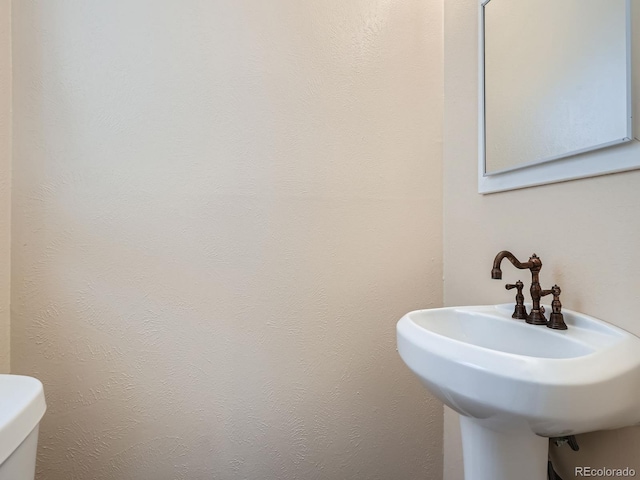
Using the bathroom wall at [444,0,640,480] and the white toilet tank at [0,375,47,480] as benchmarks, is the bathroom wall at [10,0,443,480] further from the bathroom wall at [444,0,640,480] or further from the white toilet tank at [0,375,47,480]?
the white toilet tank at [0,375,47,480]

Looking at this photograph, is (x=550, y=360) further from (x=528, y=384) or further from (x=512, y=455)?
(x=512, y=455)

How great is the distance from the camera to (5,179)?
0.94m

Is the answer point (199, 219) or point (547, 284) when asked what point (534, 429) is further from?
point (199, 219)

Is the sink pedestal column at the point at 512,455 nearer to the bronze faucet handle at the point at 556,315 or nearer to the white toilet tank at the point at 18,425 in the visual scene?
the bronze faucet handle at the point at 556,315

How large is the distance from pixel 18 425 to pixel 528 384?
842 mm

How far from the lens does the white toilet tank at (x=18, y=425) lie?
0.55 meters

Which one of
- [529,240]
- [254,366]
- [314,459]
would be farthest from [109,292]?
[529,240]

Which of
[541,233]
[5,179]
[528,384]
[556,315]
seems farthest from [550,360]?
[5,179]

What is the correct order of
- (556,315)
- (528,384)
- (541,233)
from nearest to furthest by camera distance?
(528,384), (556,315), (541,233)

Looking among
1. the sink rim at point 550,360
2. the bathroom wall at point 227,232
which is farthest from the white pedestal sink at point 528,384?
the bathroom wall at point 227,232

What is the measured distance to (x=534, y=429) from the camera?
500 millimetres

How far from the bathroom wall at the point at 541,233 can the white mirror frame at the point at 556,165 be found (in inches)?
0.6

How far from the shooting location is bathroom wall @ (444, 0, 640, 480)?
2.02 ft

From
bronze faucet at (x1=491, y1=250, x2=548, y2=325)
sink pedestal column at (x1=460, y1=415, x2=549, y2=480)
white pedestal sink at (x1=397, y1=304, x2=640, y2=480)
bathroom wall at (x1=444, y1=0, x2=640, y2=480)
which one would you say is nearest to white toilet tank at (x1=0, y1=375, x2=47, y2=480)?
white pedestal sink at (x1=397, y1=304, x2=640, y2=480)
